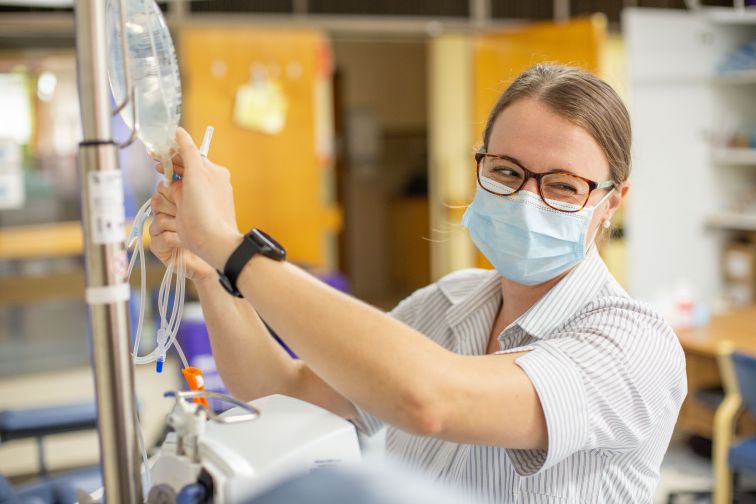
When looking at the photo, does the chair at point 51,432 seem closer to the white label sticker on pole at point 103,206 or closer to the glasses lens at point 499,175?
the glasses lens at point 499,175

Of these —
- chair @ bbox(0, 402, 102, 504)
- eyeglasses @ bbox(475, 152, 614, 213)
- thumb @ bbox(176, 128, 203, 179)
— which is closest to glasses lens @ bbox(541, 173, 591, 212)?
eyeglasses @ bbox(475, 152, 614, 213)

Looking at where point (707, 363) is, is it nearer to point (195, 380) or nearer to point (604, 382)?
point (604, 382)

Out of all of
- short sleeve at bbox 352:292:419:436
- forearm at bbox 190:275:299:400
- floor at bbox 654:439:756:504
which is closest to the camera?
forearm at bbox 190:275:299:400

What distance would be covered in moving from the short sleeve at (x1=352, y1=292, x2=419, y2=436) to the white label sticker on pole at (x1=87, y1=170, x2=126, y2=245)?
0.65 m

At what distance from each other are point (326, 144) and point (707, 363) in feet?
8.93

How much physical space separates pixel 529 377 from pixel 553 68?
51 centimetres

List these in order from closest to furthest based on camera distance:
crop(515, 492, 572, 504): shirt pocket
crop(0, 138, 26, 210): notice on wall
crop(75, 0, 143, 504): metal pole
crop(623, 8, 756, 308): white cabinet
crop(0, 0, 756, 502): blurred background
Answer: crop(75, 0, 143, 504): metal pole < crop(515, 492, 572, 504): shirt pocket < crop(0, 0, 756, 502): blurred background < crop(0, 138, 26, 210): notice on wall < crop(623, 8, 756, 308): white cabinet

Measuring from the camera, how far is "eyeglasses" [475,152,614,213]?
118cm

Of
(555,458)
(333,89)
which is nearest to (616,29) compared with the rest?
(333,89)

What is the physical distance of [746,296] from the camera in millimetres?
5352

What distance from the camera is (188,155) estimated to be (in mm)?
947

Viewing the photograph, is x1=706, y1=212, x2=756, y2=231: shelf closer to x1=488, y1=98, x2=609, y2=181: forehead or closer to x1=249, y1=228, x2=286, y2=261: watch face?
x1=488, y1=98, x2=609, y2=181: forehead

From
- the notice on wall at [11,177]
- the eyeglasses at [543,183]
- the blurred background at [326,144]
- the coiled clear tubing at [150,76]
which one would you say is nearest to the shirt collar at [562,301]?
the eyeglasses at [543,183]

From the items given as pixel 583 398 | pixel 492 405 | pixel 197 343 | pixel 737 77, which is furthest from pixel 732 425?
pixel 737 77
